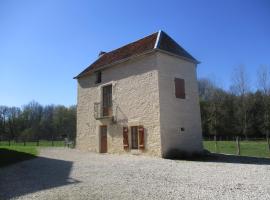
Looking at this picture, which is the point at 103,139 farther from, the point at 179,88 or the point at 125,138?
the point at 179,88

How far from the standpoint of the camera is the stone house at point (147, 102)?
47.6 feet

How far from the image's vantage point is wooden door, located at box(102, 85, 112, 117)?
1767 centimetres

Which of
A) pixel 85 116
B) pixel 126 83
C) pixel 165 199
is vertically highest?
pixel 126 83

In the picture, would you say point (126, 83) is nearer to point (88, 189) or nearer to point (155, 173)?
point (155, 173)

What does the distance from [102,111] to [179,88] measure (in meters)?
5.72

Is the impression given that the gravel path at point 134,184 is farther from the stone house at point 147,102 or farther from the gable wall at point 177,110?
the stone house at point 147,102

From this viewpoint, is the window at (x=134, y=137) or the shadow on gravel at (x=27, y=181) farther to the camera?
the window at (x=134, y=137)

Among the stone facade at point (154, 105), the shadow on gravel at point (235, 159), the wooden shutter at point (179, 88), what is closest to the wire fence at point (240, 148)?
the shadow on gravel at point (235, 159)

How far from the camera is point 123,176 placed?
8.18m

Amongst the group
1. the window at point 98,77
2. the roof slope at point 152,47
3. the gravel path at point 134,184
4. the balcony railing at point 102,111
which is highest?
the roof slope at point 152,47

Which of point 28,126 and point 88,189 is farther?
point 28,126

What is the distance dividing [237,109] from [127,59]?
28240mm

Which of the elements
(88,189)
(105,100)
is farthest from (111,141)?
(88,189)

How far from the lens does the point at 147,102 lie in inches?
589
